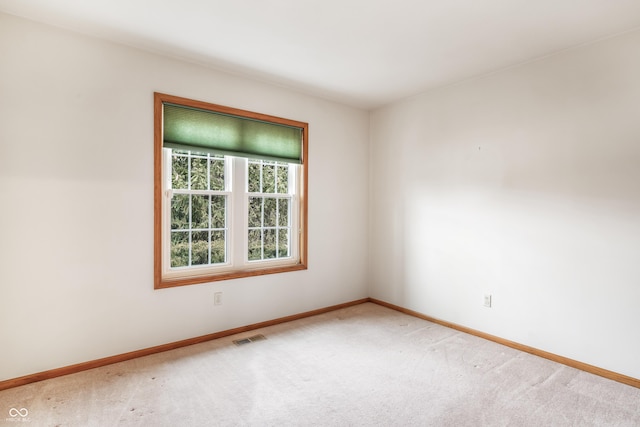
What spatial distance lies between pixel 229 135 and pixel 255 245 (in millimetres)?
1151

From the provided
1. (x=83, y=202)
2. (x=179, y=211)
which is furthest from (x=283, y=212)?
(x=83, y=202)

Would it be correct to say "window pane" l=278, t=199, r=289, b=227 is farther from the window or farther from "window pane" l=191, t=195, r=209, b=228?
"window pane" l=191, t=195, r=209, b=228

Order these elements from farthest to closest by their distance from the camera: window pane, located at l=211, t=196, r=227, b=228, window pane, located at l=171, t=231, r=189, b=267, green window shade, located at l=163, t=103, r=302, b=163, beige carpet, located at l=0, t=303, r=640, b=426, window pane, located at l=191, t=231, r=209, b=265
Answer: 1. window pane, located at l=211, t=196, r=227, b=228
2. window pane, located at l=191, t=231, r=209, b=265
3. window pane, located at l=171, t=231, r=189, b=267
4. green window shade, located at l=163, t=103, r=302, b=163
5. beige carpet, located at l=0, t=303, r=640, b=426

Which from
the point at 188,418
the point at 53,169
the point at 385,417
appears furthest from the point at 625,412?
the point at 53,169

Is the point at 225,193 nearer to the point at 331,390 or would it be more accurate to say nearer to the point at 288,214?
the point at 288,214

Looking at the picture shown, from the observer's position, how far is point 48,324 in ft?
7.91

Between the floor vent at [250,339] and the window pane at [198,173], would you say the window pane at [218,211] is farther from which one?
the floor vent at [250,339]

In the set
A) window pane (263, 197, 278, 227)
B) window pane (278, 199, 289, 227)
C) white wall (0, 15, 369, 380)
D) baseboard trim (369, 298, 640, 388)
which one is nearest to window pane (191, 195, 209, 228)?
white wall (0, 15, 369, 380)

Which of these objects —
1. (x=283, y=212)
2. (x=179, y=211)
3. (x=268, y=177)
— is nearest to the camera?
(x=179, y=211)

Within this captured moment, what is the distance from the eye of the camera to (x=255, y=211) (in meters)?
3.55

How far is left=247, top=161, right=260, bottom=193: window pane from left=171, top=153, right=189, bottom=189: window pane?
2.08 feet

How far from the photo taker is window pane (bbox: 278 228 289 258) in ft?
12.3

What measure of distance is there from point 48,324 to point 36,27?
2103mm

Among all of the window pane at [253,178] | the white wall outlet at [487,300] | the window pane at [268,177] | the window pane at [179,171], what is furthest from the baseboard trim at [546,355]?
the window pane at [179,171]
